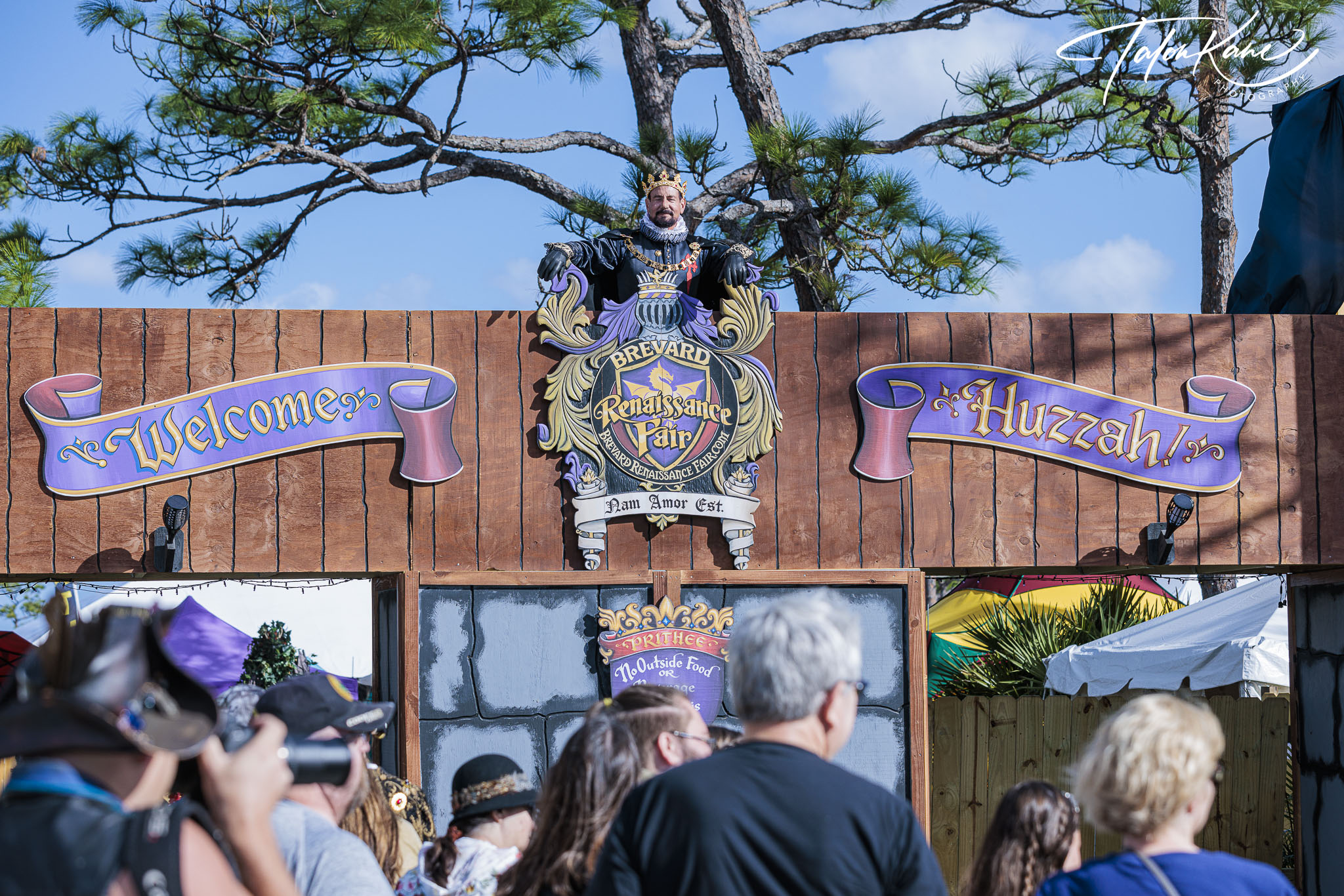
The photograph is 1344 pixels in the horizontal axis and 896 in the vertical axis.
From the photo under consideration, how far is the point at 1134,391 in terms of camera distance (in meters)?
6.75

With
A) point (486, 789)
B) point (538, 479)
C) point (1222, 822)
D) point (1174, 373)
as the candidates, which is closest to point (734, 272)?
point (538, 479)

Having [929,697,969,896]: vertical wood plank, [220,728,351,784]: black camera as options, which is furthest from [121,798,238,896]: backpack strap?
[929,697,969,896]: vertical wood plank

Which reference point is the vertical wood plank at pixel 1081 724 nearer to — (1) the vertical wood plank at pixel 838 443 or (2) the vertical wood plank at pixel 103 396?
(1) the vertical wood plank at pixel 838 443

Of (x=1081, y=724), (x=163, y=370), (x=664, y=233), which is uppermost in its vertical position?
(x=664, y=233)

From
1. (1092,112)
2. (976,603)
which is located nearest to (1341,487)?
(1092,112)

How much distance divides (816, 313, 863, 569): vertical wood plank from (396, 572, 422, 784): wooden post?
2.04 meters

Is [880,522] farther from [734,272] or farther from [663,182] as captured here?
[663,182]

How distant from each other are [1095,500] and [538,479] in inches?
113

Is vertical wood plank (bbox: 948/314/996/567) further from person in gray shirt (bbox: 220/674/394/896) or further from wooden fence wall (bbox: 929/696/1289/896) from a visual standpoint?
person in gray shirt (bbox: 220/674/394/896)

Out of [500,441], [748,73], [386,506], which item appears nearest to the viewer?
[386,506]

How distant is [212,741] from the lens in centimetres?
182

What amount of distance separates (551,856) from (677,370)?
415cm

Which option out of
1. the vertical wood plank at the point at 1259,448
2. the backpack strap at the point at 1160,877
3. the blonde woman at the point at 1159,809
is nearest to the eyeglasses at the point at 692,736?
the blonde woman at the point at 1159,809

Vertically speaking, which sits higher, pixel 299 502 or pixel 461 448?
pixel 461 448
